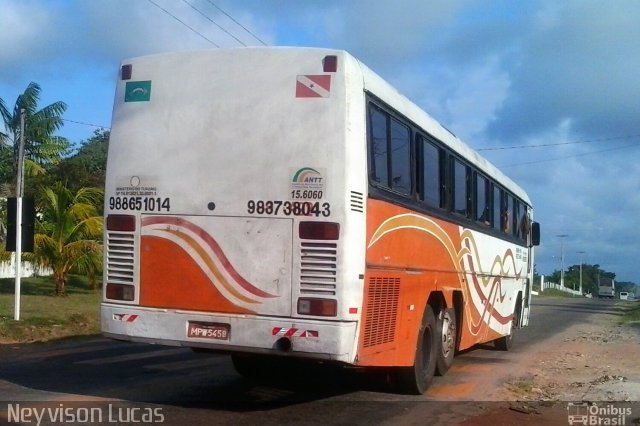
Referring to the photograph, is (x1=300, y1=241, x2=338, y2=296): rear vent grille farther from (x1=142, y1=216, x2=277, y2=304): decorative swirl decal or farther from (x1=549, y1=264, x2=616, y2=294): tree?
(x1=549, y1=264, x2=616, y2=294): tree

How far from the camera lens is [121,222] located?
8.62m

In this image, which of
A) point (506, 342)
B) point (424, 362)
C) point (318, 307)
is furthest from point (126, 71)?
point (506, 342)

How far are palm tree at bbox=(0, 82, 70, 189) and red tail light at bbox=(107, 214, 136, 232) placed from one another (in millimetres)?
26218

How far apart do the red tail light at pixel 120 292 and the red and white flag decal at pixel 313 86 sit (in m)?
2.70

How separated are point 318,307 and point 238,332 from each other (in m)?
0.88

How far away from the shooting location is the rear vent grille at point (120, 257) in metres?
8.55

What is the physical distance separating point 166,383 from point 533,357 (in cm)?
796

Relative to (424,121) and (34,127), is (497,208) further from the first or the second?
(34,127)

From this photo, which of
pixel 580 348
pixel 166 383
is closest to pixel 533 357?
pixel 580 348

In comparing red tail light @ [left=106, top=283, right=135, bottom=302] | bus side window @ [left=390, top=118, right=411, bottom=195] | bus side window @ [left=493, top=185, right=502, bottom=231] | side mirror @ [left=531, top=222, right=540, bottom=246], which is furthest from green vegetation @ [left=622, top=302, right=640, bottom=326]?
red tail light @ [left=106, top=283, right=135, bottom=302]

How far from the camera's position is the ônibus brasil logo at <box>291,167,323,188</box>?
7875mm

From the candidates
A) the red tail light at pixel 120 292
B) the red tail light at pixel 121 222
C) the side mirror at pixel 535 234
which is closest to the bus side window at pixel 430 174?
the red tail light at pixel 121 222

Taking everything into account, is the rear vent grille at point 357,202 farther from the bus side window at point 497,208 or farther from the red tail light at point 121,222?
the bus side window at point 497,208

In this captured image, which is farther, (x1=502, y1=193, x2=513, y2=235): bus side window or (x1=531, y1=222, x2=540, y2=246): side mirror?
(x1=531, y1=222, x2=540, y2=246): side mirror
